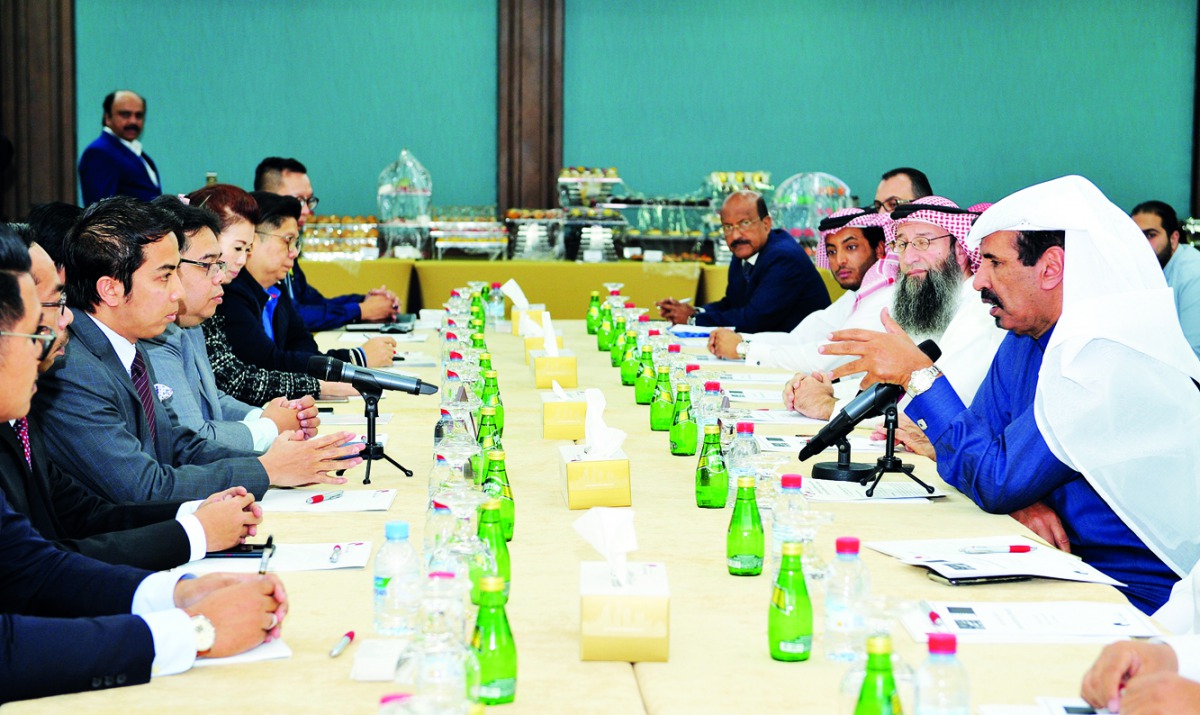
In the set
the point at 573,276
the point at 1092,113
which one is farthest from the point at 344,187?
the point at 1092,113

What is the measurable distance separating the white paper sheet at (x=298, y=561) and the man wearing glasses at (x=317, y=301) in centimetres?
363

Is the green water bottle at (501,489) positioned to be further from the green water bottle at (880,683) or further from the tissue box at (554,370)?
the tissue box at (554,370)

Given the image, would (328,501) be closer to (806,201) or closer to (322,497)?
(322,497)

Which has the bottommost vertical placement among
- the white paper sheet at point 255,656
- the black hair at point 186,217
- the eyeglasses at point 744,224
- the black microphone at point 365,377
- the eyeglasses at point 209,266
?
the white paper sheet at point 255,656

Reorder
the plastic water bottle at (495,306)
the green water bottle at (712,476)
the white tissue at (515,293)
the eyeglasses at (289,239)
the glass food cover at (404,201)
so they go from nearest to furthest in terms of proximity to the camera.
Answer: the green water bottle at (712,476), the eyeglasses at (289,239), the white tissue at (515,293), the plastic water bottle at (495,306), the glass food cover at (404,201)

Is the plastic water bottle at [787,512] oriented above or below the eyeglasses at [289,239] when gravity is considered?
below

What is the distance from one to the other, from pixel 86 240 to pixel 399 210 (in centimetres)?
568

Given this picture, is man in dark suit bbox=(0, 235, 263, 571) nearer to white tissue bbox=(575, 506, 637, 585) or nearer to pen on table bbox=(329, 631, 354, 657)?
pen on table bbox=(329, 631, 354, 657)

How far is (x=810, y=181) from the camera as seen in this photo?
8336 mm

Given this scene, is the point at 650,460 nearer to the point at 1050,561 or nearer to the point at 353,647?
the point at 1050,561

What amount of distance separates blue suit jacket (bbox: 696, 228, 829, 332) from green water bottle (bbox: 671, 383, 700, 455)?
3129mm

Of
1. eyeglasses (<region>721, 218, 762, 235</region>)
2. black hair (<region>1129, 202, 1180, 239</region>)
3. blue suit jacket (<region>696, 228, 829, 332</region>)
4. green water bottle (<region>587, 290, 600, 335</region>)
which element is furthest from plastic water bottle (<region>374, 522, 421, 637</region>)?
black hair (<region>1129, 202, 1180, 239</region>)

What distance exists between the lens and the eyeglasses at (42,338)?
164 centimetres

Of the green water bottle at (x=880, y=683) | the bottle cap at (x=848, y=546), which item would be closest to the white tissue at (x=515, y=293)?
the bottle cap at (x=848, y=546)
